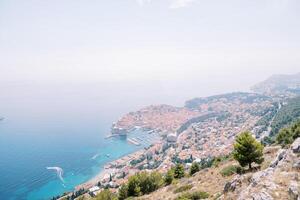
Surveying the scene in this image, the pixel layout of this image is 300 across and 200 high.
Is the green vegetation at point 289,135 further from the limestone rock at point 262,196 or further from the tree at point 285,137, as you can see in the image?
the limestone rock at point 262,196

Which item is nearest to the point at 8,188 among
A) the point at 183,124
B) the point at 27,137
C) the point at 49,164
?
the point at 49,164

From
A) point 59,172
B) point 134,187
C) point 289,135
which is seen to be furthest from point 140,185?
point 59,172

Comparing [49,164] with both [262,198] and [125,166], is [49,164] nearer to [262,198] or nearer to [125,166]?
[125,166]

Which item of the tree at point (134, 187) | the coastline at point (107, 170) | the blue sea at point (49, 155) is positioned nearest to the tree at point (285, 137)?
the tree at point (134, 187)

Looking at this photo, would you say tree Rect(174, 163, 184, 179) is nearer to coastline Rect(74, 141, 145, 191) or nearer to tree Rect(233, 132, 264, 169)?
tree Rect(233, 132, 264, 169)

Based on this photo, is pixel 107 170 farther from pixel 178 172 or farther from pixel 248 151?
pixel 248 151

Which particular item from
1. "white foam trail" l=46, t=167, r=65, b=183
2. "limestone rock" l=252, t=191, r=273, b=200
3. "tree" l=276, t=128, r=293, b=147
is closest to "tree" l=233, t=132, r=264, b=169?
"limestone rock" l=252, t=191, r=273, b=200
